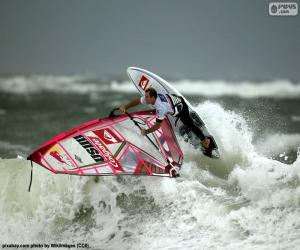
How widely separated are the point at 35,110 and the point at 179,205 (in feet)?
29.3

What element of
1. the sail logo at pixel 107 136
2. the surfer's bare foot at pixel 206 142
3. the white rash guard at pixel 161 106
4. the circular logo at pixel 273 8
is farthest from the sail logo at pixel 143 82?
the circular logo at pixel 273 8

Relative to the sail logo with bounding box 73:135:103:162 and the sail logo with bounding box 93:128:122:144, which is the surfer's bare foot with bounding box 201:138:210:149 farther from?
the sail logo with bounding box 73:135:103:162

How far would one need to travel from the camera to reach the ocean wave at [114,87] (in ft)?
38.8

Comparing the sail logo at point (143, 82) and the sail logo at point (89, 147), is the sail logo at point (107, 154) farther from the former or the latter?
the sail logo at point (143, 82)

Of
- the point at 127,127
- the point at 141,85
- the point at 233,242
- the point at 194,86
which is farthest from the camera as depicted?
the point at 194,86

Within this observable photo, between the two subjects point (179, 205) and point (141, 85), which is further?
point (141, 85)

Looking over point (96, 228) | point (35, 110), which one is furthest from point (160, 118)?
point (35, 110)

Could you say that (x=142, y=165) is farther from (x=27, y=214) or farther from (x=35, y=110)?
(x=35, y=110)

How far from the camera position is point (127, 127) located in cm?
520

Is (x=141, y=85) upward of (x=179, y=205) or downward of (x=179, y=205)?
upward

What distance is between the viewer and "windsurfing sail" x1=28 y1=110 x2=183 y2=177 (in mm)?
4719

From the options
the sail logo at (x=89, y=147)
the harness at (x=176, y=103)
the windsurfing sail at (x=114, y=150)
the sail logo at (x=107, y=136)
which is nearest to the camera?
the windsurfing sail at (x=114, y=150)

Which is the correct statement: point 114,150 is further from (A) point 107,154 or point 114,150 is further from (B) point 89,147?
(B) point 89,147

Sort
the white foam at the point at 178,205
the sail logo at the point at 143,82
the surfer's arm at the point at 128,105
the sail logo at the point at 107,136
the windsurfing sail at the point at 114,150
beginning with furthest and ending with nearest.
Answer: the sail logo at the point at 143,82 → the surfer's arm at the point at 128,105 → the sail logo at the point at 107,136 → the windsurfing sail at the point at 114,150 → the white foam at the point at 178,205
